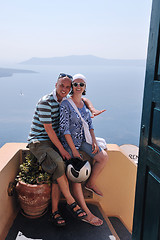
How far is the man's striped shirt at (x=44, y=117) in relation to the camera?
2.58 meters

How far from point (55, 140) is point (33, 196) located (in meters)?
0.63

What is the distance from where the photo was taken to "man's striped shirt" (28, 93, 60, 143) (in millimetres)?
2576

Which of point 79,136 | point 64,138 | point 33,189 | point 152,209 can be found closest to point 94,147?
point 79,136

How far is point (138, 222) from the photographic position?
7.04ft

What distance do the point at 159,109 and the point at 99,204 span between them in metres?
1.76

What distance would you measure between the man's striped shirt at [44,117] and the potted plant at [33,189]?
321mm

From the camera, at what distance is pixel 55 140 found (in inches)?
102

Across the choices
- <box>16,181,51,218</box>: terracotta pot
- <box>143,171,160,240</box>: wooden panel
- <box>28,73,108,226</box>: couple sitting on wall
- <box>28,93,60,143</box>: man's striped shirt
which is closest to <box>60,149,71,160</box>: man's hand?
<box>28,73,108,226</box>: couple sitting on wall

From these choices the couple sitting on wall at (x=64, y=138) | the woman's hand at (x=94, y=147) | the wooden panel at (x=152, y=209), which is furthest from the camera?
the woman's hand at (x=94, y=147)

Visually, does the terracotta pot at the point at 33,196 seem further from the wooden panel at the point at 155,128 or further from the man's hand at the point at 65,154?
the wooden panel at the point at 155,128

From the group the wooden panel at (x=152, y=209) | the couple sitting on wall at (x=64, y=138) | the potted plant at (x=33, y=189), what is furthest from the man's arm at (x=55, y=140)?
the wooden panel at (x=152, y=209)

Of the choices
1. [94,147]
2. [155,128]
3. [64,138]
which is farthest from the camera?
[94,147]

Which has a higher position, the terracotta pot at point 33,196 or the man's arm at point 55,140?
the man's arm at point 55,140

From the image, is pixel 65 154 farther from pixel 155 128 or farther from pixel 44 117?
pixel 155 128
